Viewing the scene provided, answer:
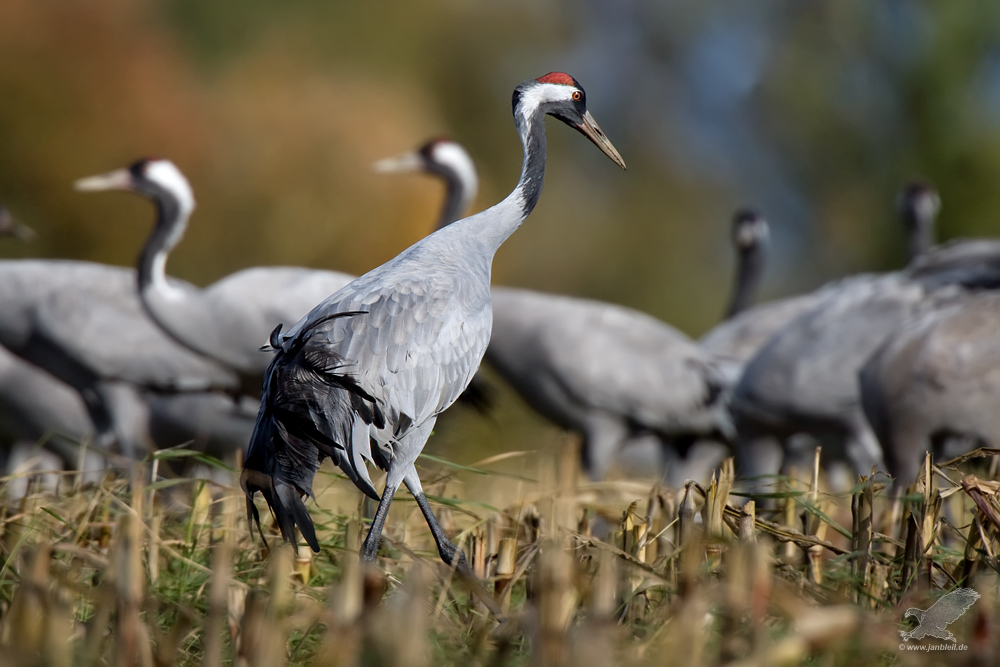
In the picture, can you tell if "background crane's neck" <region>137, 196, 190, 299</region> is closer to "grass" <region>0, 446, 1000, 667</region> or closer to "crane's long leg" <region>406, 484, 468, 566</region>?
"grass" <region>0, 446, 1000, 667</region>

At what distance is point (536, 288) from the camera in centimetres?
1352

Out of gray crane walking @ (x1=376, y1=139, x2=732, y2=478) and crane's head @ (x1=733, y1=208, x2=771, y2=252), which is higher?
crane's head @ (x1=733, y1=208, x2=771, y2=252)

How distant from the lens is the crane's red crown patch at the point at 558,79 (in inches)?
129

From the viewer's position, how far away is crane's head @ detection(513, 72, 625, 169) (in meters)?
3.21

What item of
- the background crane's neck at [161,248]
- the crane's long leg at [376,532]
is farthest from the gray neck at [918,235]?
the crane's long leg at [376,532]

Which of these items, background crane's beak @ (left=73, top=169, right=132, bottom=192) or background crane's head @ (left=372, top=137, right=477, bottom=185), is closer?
background crane's beak @ (left=73, top=169, right=132, bottom=192)

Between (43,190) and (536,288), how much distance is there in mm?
5561

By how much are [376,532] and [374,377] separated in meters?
0.34

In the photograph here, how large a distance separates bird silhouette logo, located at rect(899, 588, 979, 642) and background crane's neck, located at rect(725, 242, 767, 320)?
6.83m

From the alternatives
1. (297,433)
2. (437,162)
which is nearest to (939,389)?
(297,433)

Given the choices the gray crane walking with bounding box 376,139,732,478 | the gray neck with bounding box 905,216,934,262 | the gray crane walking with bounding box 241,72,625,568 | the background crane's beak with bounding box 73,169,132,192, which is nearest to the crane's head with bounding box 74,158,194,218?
the background crane's beak with bounding box 73,169,132,192

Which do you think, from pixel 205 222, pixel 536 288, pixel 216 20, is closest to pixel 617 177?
pixel 536 288

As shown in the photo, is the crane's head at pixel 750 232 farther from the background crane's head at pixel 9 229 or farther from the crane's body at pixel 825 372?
the background crane's head at pixel 9 229

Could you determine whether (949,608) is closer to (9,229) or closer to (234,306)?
(234,306)
